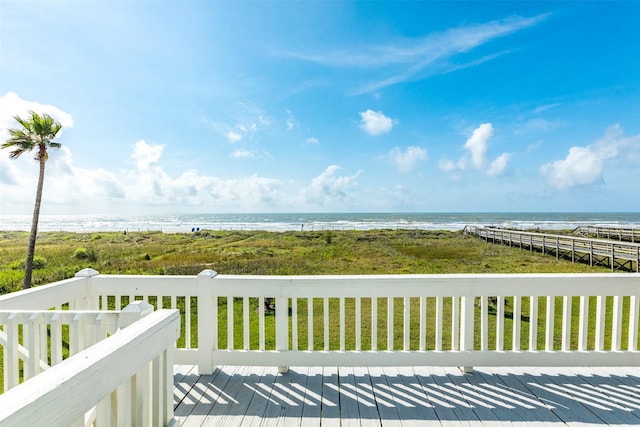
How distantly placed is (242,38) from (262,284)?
5489 millimetres

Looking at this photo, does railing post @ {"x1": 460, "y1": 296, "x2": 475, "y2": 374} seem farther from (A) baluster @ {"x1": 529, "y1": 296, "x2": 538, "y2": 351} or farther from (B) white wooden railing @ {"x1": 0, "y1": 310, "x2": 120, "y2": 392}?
(B) white wooden railing @ {"x1": 0, "y1": 310, "x2": 120, "y2": 392}

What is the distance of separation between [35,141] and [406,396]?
7.22m

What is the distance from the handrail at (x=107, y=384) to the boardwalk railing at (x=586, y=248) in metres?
12.8

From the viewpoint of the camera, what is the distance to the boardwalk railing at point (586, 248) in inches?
369

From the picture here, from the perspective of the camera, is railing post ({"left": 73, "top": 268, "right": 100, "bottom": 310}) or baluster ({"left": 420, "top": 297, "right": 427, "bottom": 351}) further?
railing post ({"left": 73, "top": 268, "right": 100, "bottom": 310})

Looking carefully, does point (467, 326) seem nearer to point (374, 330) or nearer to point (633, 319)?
point (374, 330)

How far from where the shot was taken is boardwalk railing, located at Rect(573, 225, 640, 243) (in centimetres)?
1612

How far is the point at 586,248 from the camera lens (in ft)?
36.1

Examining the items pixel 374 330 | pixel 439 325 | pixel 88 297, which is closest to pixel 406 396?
pixel 374 330

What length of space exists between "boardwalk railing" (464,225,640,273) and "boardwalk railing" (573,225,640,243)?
5842 millimetres

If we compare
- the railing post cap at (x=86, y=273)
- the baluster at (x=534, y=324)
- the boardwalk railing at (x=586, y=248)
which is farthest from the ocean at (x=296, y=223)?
the baluster at (x=534, y=324)

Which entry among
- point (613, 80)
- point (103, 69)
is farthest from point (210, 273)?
point (613, 80)

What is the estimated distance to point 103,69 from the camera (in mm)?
5027

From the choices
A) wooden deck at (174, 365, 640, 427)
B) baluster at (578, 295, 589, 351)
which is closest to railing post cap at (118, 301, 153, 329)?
wooden deck at (174, 365, 640, 427)
